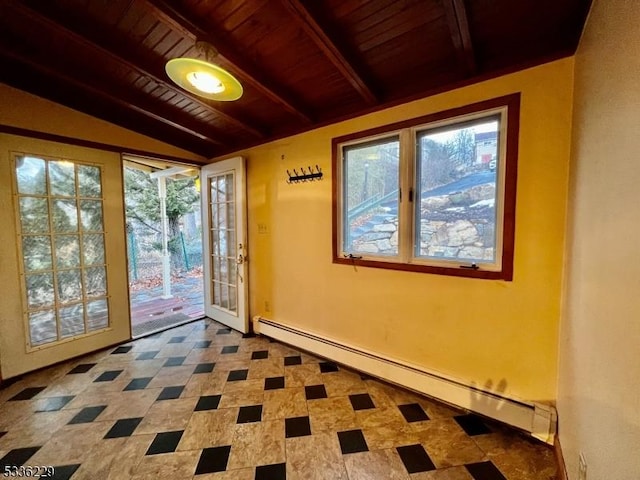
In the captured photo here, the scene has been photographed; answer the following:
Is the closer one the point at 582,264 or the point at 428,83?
the point at 582,264

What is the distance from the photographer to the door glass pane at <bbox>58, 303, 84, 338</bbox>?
2.47 metres

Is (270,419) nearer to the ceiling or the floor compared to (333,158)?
nearer to the floor

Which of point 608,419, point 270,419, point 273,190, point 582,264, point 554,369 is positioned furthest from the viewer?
point 273,190

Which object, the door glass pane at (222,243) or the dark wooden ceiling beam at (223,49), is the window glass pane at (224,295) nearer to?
the door glass pane at (222,243)

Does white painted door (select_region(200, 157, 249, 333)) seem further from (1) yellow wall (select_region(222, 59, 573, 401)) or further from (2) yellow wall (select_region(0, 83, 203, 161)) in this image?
(2) yellow wall (select_region(0, 83, 203, 161))

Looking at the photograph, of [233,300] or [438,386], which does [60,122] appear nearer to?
[233,300]

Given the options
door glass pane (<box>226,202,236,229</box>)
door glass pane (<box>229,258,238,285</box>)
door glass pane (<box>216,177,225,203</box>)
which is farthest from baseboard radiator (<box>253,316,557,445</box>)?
door glass pane (<box>216,177,225,203</box>)

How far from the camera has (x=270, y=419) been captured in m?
1.71

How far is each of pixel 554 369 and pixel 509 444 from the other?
50 cm

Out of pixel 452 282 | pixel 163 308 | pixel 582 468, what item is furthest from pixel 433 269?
pixel 163 308

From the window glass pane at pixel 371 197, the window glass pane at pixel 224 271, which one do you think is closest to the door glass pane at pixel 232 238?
the window glass pane at pixel 224 271

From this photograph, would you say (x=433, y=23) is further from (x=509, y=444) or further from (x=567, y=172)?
(x=509, y=444)

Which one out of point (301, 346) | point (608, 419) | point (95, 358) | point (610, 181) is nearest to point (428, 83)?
point (610, 181)

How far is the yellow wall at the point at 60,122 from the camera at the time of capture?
7.10 ft
